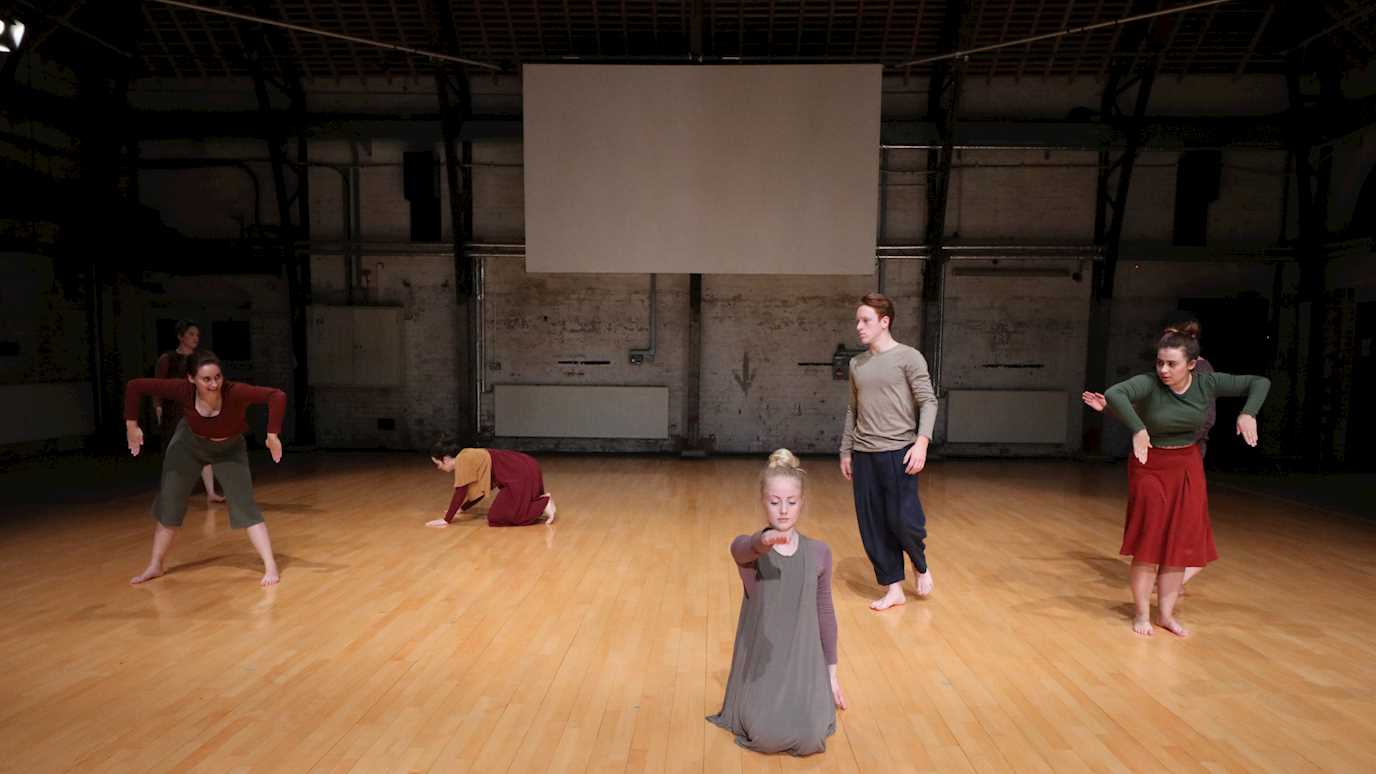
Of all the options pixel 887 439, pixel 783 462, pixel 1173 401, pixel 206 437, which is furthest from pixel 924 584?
pixel 206 437

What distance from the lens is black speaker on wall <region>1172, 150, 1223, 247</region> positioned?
28.4ft

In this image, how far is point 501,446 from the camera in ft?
29.8

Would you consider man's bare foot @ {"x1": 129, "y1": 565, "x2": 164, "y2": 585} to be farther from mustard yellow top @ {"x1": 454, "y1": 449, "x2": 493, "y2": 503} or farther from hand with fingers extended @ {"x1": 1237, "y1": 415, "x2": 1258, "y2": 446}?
hand with fingers extended @ {"x1": 1237, "y1": 415, "x2": 1258, "y2": 446}

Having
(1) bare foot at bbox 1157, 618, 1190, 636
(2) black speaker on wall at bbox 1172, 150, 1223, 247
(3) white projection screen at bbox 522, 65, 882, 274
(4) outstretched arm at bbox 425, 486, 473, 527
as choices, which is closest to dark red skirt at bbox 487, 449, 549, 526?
(4) outstretched arm at bbox 425, 486, 473, 527

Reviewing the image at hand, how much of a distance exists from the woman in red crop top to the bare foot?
4.33m

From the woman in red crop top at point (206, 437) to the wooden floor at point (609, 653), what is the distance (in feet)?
1.37

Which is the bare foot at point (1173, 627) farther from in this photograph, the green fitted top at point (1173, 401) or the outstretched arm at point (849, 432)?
the outstretched arm at point (849, 432)

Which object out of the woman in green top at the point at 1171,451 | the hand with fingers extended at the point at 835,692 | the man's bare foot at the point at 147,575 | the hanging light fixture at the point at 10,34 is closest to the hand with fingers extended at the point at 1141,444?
the woman in green top at the point at 1171,451

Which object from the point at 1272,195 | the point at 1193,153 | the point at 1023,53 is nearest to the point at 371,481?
the point at 1023,53

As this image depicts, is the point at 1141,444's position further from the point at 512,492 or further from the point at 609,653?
the point at 512,492

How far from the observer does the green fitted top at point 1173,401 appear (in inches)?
119

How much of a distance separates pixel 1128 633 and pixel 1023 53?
Result: 23.9ft

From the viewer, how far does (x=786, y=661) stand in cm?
221

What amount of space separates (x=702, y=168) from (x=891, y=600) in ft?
18.9
